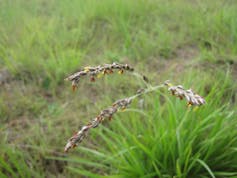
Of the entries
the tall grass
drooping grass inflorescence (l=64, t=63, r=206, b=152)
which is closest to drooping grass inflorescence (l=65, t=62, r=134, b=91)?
drooping grass inflorescence (l=64, t=63, r=206, b=152)

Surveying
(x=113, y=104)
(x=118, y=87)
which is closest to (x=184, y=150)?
(x=113, y=104)

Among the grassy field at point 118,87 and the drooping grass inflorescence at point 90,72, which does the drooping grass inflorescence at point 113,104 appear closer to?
the drooping grass inflorescence at point 90,72

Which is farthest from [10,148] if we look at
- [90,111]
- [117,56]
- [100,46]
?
[100,46]

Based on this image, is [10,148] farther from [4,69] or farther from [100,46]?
[100,46]

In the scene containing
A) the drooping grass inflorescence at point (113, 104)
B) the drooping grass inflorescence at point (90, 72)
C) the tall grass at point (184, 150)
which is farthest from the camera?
the tall grass at point (184, 150)

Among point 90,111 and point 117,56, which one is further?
point 117,56

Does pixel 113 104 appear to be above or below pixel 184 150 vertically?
above

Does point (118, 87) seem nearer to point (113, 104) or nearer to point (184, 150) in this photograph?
point (184, 150)

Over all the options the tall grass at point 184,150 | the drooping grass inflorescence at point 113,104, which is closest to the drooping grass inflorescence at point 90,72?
the drooping grass inflorescence at point 113,104
